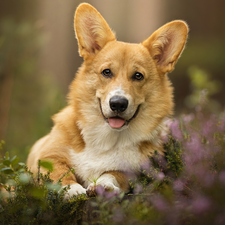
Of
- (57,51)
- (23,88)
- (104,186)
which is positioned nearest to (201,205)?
(104,186)

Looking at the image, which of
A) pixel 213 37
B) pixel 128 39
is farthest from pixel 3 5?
pixel 213 37

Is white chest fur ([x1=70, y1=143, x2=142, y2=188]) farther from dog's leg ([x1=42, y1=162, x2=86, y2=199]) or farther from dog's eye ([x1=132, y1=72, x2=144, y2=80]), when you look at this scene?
dog's eye ([x1=132, y1=72, x2=144, y2=80])

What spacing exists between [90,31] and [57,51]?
5.02 metres

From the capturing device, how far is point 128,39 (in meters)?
7.68

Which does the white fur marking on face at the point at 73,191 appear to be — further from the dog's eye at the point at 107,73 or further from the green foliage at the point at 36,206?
the dog's eye at the point at 107,73

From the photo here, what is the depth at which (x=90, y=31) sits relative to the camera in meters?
3.20

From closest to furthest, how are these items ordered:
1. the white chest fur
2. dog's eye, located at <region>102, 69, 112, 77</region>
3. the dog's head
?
the white chest fur < the dog's head < dog's eye, located at <region>102, 69, 112, 77</region>

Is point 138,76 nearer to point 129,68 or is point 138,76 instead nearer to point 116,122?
point 129,68

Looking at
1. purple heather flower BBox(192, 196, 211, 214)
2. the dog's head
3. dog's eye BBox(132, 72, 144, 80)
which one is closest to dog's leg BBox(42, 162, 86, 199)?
the dog's head

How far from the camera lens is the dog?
2.76m

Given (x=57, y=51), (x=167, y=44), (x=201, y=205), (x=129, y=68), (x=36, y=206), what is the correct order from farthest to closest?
(x=57, y=51)
(x=167, y=44)
(x=129, y=68)
(x=36, y=206)
(x=201, y=205)

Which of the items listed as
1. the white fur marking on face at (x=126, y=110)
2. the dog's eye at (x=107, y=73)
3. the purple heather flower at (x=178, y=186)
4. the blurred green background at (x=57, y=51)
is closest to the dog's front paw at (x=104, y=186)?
the purple heather flower at (x=178, y=186)

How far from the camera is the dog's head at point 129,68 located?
9.39ft

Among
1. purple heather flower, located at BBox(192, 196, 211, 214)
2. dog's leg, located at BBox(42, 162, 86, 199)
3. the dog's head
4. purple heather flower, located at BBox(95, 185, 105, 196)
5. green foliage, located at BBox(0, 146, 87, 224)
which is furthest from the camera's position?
the dog's head
